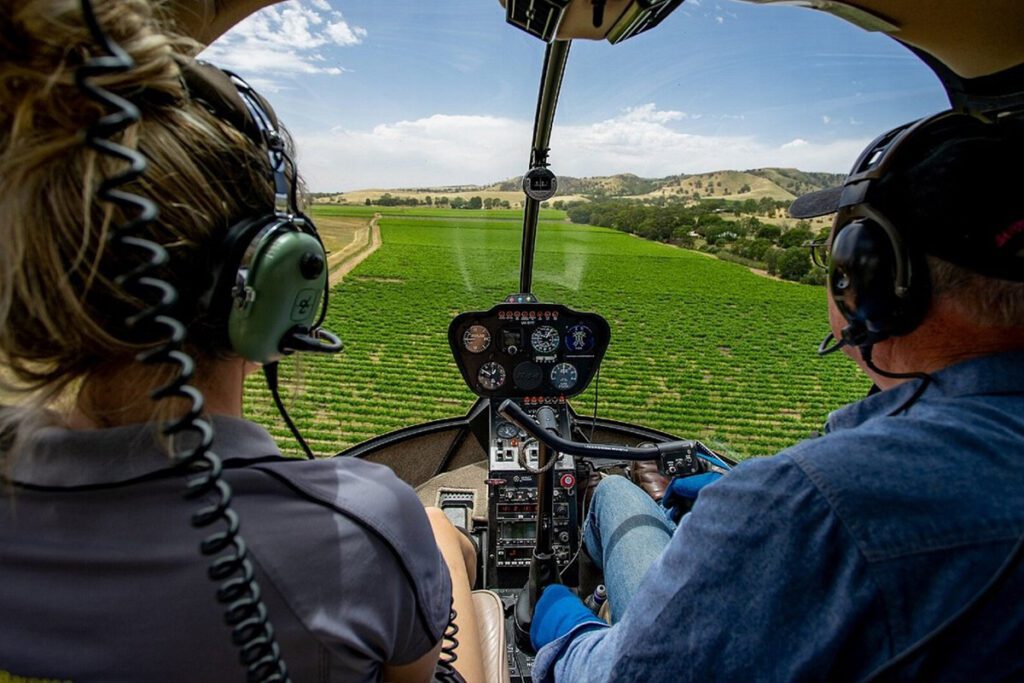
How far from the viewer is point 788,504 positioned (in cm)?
68

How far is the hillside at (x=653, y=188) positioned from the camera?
2.64 m

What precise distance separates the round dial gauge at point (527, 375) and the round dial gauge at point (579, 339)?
0.17 metres

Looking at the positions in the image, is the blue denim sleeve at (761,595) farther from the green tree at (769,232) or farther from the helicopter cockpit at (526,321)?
the green tree at (769,232)

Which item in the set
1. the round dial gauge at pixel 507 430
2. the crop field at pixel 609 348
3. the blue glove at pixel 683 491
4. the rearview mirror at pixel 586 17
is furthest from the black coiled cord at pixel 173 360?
the round dial gauge at pixel 507 430

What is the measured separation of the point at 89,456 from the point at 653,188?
11.5 feet

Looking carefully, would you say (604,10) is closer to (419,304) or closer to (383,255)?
(383,255)

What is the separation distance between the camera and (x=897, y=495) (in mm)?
646

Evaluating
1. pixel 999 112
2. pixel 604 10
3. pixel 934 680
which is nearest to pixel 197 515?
pixel 934 680

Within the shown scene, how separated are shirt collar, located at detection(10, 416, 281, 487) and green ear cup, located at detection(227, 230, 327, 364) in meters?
0.13

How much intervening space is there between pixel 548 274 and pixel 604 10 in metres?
1.73

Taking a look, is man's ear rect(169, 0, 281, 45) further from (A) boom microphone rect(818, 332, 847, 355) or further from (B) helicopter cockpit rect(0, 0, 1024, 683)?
(A) boom microphone rect(818, 332, 847, 355)

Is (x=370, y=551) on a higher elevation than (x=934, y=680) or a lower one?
higher

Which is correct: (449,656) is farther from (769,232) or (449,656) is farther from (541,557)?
(769,232)

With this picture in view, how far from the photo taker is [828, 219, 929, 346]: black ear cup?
803mm
